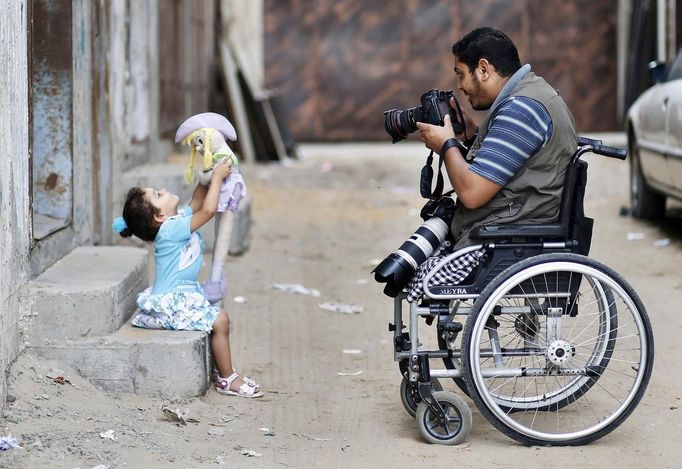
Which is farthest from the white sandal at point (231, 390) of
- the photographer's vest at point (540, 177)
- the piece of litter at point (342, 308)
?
the piece of litter at point (342, 308)

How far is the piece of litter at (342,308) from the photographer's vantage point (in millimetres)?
7004

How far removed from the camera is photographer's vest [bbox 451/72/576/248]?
425 cm

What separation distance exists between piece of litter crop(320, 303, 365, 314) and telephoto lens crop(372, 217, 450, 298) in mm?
2567

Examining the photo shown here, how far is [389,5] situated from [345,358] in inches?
502

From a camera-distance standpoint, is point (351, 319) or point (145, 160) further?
point (145, 160)

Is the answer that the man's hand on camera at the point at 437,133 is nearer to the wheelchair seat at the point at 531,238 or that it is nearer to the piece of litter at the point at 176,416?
the wheelchair seat at the point at 531,238

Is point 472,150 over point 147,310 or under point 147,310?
over

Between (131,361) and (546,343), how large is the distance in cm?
168

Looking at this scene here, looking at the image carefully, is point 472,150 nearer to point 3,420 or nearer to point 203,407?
point 203,407

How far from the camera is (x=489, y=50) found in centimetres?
431

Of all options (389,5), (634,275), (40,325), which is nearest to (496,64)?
(40,325)

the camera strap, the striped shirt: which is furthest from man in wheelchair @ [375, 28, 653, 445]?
the camera strap

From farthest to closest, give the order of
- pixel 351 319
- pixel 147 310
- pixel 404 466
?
pixel 351 319, pixel 147 310, pixel 404 466

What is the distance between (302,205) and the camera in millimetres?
11398
